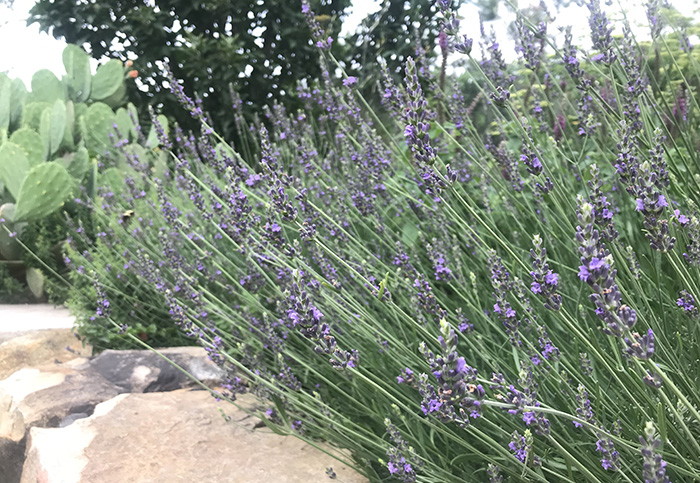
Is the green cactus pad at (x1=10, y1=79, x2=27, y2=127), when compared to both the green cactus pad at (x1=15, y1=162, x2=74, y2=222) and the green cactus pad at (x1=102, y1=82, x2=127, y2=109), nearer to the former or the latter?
the green cactus pad at (x1=102, y1=82, x2=127, y2=109)

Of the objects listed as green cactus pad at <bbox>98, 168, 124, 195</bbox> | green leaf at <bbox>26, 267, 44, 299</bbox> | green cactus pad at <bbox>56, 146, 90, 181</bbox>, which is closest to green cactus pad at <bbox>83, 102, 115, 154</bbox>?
green cactus pad at <bbox>56, 146, 90, 181</bbox>

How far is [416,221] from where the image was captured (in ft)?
9.64

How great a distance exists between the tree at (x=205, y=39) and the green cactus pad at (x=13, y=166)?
2.30 m

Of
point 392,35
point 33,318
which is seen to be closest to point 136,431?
point 33,318

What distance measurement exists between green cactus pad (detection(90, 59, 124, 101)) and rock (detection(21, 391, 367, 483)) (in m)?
4.66

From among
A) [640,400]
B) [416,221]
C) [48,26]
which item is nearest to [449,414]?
[640,400]

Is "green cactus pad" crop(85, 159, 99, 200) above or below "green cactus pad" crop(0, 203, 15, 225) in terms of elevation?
above

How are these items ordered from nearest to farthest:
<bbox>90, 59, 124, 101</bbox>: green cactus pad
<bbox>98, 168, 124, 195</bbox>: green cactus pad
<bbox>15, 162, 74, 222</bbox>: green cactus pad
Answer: <bbox>15, 162, 74, 222</bbox>: green cactus pad < <bbox>98, 168, 124, 195</bbox>: green cactus pad < <bbox>90, 59, 124, 101</bbox>: green cactus pad

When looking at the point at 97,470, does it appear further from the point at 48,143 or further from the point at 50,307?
A: the point at 48,143

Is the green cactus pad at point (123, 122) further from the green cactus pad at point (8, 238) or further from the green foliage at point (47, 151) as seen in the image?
the green cactus pad at point (8, 238)

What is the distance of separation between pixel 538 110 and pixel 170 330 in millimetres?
2294

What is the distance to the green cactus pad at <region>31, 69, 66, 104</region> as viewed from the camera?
626 centimetres

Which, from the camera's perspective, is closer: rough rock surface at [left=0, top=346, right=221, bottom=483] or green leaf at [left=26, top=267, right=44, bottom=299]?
rough rock surface at [left=0, top=346, right=221, bottom=483]

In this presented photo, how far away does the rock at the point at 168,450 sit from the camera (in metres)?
1.98
